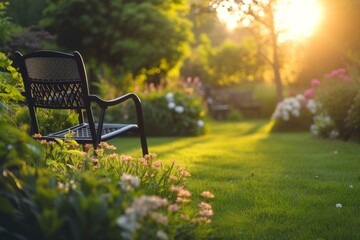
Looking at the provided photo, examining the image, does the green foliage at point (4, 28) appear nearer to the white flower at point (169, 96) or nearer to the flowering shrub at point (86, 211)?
the flowering shrub at point (86, 211)

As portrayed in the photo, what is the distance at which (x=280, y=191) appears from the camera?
4.53 meters

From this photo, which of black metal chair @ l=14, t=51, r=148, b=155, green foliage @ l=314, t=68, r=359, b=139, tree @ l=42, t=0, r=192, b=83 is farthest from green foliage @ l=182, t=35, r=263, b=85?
black metal chair @ l=14, t=51, r=148, b=155

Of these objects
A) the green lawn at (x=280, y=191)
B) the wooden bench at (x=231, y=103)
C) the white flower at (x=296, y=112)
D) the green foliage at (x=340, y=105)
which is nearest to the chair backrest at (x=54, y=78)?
the green lawn at (x=280, y=191)

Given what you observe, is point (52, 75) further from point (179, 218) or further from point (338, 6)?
point (338, 6)

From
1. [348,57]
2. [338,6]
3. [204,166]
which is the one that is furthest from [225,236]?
[348,57]

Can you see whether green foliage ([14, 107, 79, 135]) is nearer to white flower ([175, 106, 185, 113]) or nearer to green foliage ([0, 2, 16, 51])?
green foliage ([0, 2, 16, 51])

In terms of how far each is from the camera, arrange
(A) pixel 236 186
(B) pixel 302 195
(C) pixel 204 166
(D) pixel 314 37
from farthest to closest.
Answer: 1. (D) pixel 314 37
2. (C) pixel 204 166
3. (A) pixel 236 186
4. (B) pixel 302 195

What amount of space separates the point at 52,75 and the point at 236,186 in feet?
6.62

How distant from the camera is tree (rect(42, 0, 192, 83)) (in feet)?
48.0

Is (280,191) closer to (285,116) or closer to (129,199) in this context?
(129,199)

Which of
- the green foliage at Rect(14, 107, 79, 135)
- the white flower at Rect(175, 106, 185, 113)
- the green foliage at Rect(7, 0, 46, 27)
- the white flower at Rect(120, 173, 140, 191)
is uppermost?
the green foliage at Rect(7, 0, 46, 27)

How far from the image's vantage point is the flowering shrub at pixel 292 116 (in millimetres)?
13984

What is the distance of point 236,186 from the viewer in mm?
4789

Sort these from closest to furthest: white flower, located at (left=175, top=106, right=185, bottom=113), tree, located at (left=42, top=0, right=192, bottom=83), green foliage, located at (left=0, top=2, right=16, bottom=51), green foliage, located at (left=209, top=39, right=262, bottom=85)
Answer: green foliage, located at (left=0, top=2, right=16, bottom=51) < white flower, located at (left=175, top=106, right=185, bottom=113) < tree, located at (left=42, top=0, right=192, bottom=83) < green foliage, located at (left=209, top=39, right=262, bottom=85)
